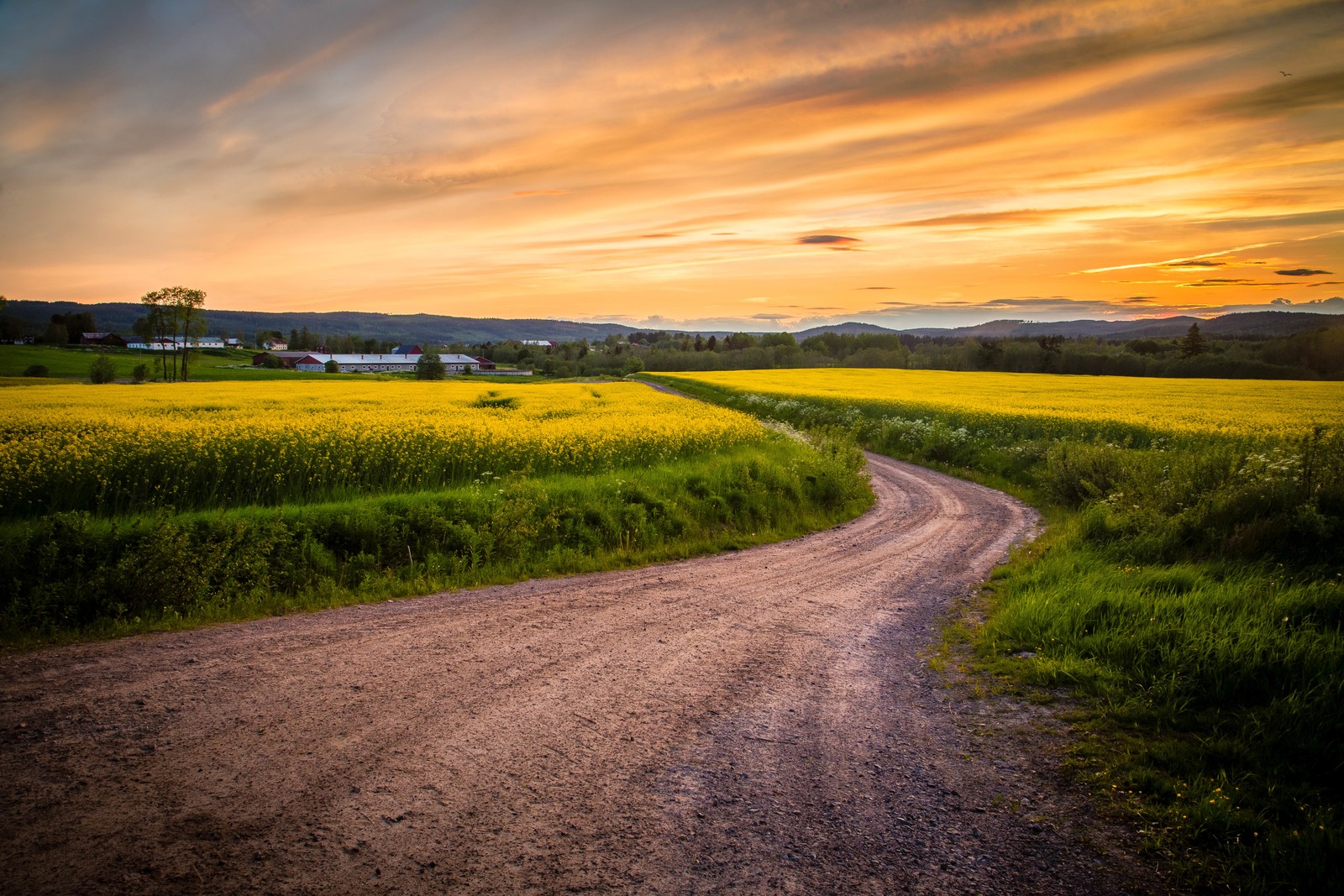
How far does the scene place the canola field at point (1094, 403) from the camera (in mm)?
21297

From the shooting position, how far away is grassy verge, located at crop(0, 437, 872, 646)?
7.37 metres

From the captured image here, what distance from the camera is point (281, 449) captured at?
1270 centimetres

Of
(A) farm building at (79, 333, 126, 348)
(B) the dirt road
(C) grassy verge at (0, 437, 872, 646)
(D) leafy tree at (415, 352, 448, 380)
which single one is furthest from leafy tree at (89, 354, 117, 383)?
(B) the dirt road

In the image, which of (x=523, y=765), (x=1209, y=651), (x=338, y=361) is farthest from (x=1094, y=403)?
(x=338, y=361)

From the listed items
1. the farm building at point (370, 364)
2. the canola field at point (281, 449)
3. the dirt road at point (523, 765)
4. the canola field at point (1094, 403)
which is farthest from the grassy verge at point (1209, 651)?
the farm building at point (370, 364)

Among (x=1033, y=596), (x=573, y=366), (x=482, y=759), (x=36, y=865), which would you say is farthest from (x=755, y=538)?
(x=573, y=366)

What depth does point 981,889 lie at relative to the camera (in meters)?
3.42

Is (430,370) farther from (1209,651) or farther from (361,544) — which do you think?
(1209,651)

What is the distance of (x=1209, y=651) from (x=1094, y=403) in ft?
97.8

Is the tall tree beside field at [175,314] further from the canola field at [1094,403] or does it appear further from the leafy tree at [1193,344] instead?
the leafy tree at [1193,344]

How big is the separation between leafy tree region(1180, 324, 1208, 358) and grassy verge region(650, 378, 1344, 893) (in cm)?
7645

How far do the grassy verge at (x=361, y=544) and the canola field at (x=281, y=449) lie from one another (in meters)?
1.22

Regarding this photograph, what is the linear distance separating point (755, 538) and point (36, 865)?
34.0 feet

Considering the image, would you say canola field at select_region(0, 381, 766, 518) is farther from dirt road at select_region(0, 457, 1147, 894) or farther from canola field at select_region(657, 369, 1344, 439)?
canola field at select_region(657, 369, 1344, 439)
